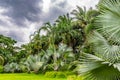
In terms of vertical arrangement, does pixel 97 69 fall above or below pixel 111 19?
below

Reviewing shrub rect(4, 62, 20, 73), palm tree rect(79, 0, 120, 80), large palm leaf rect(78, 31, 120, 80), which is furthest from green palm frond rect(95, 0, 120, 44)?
shrub rect(4, 62, 20, 73)

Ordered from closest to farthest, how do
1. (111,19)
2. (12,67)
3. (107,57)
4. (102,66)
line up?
(102,66)
(111,19)
(107,57)
(12,67)

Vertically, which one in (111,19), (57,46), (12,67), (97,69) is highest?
(57,46)

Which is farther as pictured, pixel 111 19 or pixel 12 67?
pixel 12 67

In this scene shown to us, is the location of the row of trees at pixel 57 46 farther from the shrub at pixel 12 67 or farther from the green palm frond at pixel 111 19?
the green palm frond at pixel 111 19

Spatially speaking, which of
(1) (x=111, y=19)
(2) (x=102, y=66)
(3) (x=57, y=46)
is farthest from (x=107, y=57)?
(3) (x=57, y=46)

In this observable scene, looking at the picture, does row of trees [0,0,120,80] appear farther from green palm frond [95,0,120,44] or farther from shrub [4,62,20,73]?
green palm frond [95,0,120,44]

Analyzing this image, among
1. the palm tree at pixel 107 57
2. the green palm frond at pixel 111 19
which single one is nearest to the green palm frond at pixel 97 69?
the palm tree at pixel 107 57

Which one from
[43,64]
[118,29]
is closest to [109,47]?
[118,29]

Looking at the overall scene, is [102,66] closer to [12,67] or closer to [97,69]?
[97,69]

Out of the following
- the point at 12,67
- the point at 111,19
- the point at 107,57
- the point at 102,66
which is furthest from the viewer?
the point at 12,67

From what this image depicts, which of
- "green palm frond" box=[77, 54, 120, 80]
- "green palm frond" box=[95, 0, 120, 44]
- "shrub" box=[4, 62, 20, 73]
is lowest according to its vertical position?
"green palm frond" box=[77, 54, 120, 80]

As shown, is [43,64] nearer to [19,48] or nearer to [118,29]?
[19,48]

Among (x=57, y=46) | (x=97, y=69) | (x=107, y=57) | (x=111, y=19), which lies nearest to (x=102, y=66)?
(x=97, y=69)
